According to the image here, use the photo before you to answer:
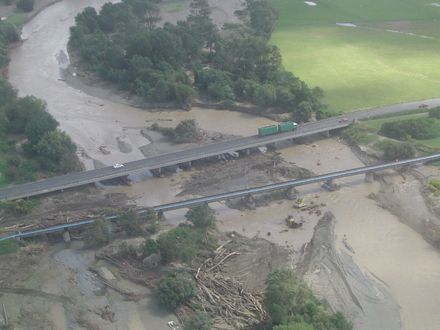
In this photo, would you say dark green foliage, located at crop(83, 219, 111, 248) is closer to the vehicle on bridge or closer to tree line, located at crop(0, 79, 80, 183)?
tree line, located at crop(0, 79, 80, 183)

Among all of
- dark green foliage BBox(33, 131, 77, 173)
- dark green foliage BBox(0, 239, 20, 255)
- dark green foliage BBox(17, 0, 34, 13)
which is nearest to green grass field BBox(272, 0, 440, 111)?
→ dark green foliage BBox(33, 131, 77, 173)

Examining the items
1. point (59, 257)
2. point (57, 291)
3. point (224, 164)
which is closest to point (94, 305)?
point (57, 291)

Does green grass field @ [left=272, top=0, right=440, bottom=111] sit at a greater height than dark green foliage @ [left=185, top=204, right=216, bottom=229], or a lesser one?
greater

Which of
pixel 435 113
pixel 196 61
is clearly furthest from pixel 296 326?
pixel 196 61

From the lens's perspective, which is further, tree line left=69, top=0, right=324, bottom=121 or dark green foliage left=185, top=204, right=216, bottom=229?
tree line left=69, top=0, right=324, bottom=121

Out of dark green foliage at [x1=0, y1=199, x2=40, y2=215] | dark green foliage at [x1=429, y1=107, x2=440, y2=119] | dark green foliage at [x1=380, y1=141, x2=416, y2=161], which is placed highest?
dark green foliage at [x1=429, y1=107, x2=440, y2=119]

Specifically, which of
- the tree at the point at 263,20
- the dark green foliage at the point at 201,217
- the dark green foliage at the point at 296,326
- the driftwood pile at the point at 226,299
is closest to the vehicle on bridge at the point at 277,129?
the dark green foliage at the point at 201,217

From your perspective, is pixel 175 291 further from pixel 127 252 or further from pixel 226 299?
pixel 127 252
